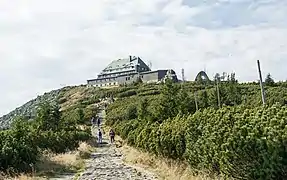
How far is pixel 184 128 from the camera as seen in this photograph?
18.7 meters

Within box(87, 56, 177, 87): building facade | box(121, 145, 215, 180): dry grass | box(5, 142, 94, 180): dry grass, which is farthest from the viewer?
box(87, 56, 177, 87): building facade

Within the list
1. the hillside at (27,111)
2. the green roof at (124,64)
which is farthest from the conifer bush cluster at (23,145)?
the green roof at (124,64)

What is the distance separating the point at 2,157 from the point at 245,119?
14109mm

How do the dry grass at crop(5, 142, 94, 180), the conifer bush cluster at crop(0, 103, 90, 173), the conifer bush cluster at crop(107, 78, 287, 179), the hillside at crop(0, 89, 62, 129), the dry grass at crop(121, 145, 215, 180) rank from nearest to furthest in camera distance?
the conifer bush cluster at crop(107, 78, 287, 179)
the dry grass at crop(121, 145, 215, 180)
the dry grass at crop(5, 142, 94, 180)
the conifer bush cluster at crop(0, 103, 90, 173)
the hillside at crop(0, 89, 62, 129)

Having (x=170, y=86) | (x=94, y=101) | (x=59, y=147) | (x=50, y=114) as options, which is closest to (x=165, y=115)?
(x=170, y=86)

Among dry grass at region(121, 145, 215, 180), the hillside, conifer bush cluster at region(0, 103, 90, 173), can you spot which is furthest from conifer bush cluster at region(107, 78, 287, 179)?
the hillside

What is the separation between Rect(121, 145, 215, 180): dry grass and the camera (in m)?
18.2

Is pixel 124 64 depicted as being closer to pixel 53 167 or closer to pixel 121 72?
pixel 121 72

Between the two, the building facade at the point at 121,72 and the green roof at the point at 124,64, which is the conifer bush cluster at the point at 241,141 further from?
the green roof at the point at 124,64

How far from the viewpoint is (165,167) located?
864 inches

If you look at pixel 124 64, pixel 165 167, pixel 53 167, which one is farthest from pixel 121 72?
pixel 165 167

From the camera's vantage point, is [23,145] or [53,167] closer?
[23,145]

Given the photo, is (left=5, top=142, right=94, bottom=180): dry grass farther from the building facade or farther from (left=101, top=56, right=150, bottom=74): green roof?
(left=101, top=56, right=150, bottom=74): green roof

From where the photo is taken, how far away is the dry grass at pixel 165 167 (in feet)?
59.7
